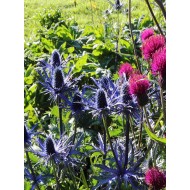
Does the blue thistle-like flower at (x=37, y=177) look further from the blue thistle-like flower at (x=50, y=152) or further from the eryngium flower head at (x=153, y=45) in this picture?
the eryngium flower head at (x=153, y=45)

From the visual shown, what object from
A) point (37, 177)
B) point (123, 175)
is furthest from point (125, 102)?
point (37, 177)

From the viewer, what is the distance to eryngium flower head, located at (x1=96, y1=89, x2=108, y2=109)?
77 centimetres

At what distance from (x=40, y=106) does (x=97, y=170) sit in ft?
2.30

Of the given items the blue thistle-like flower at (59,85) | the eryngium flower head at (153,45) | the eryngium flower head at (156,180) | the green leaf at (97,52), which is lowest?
the eryngium flower head at (156,180)

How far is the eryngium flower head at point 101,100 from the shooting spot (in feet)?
2.53

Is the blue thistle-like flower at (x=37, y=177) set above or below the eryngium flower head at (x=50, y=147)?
below

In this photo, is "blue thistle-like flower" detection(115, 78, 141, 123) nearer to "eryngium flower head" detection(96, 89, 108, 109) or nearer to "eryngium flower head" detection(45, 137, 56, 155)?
"eryngium flower head" detection(96, 89, 108, 109)

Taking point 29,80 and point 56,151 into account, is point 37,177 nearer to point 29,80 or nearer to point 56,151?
point 56,151

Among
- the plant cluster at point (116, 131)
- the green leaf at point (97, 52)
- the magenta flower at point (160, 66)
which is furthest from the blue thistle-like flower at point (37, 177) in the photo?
the green leaf at point (97, 52)

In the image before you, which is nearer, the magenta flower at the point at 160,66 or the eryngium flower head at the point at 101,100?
the magenta flower at the point at 160,66

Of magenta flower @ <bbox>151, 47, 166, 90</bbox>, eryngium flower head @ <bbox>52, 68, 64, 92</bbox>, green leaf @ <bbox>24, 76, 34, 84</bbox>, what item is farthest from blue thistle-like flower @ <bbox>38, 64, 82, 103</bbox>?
green leaf @ <bbox>24, 76, 34, 84</bbox>

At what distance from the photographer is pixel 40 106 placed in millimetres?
1631
